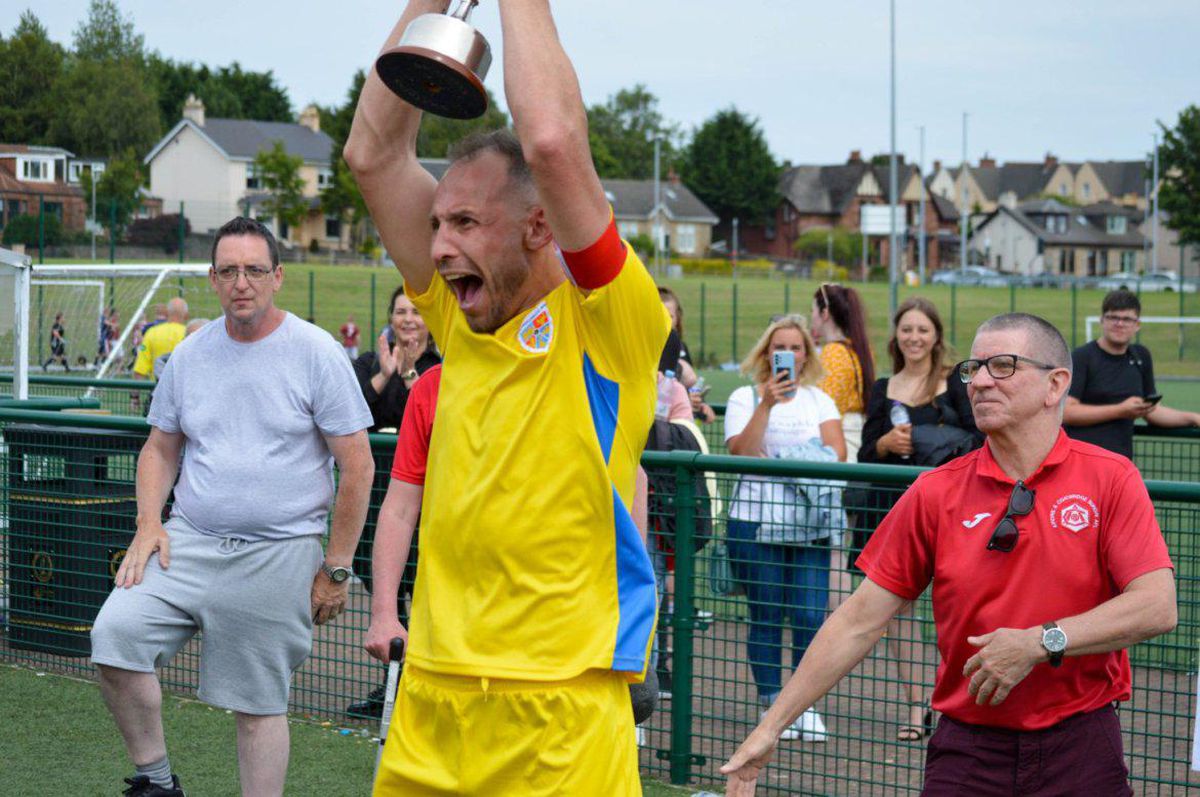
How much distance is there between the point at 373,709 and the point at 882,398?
2949mm

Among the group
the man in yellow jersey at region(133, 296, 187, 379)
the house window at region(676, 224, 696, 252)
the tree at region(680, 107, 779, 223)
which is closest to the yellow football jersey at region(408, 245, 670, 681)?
the man in yellow jersey at region(133, 296, 187, 379)

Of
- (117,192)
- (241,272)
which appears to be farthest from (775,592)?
(117,192)

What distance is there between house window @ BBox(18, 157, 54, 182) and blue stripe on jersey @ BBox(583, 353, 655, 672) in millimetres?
39330

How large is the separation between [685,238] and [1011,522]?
379 feet

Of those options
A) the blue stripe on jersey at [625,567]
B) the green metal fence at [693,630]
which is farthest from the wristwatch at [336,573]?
the blue stripe on jersey at [625,567]

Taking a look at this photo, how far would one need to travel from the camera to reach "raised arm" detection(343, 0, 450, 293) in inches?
122

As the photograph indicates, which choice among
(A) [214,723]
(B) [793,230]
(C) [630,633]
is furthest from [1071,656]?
(B) [793,230]

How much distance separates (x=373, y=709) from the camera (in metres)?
7.32

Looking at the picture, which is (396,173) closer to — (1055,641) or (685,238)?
(1055,641)

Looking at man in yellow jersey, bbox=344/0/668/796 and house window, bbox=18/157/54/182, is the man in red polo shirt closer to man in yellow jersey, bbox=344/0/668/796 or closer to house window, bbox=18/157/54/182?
man in yellow jersey, bbox=344/0/668/796

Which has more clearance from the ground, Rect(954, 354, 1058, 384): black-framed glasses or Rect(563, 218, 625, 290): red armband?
Rect(563, 218, 625, 290): red armband

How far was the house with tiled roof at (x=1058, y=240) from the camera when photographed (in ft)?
399

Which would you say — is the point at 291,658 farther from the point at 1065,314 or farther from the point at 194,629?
the point at 1065,314

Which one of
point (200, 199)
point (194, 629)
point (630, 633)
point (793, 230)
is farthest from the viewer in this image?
point (793, 230)
